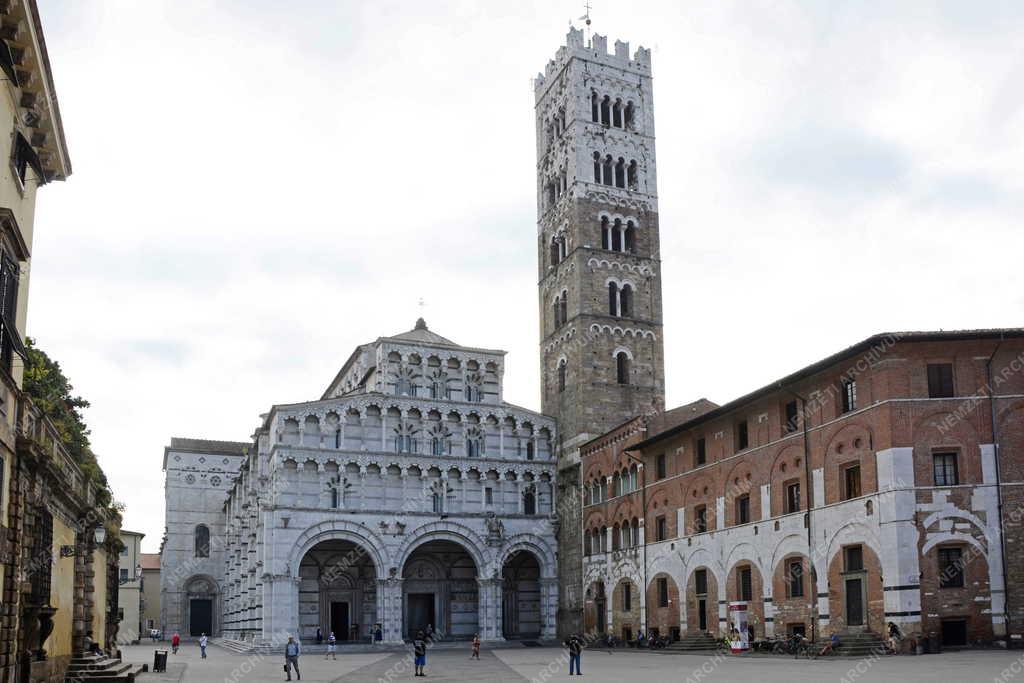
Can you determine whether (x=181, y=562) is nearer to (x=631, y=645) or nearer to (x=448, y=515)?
(x=448, y=515)

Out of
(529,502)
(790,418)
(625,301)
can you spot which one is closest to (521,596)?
(529,502)

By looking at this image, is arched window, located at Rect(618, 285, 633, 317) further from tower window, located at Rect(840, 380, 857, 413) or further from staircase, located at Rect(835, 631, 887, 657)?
staircase, located at Rect(835, 631, 887, 657)

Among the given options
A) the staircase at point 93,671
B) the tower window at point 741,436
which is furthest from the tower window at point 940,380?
the staircase at point 93,671

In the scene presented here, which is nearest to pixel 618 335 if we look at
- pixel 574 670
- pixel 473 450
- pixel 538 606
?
pixel 473 450

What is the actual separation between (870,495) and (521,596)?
104ft

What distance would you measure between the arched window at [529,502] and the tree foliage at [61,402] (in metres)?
25.3

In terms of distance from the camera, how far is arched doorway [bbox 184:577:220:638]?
81000mm

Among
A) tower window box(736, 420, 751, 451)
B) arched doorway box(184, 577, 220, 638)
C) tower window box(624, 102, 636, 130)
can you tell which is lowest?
arched doorway box(184, 577, 220, 638)

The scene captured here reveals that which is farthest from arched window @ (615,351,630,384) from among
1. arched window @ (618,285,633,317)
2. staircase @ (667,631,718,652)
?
staircase @ (667,631,718,652)

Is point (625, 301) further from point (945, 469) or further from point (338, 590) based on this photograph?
point (945, 469)

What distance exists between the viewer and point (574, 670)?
34125 mm

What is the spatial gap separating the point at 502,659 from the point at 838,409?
722 inches

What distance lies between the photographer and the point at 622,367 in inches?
2488

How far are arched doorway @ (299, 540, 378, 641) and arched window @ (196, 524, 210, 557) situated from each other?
93.3ft
